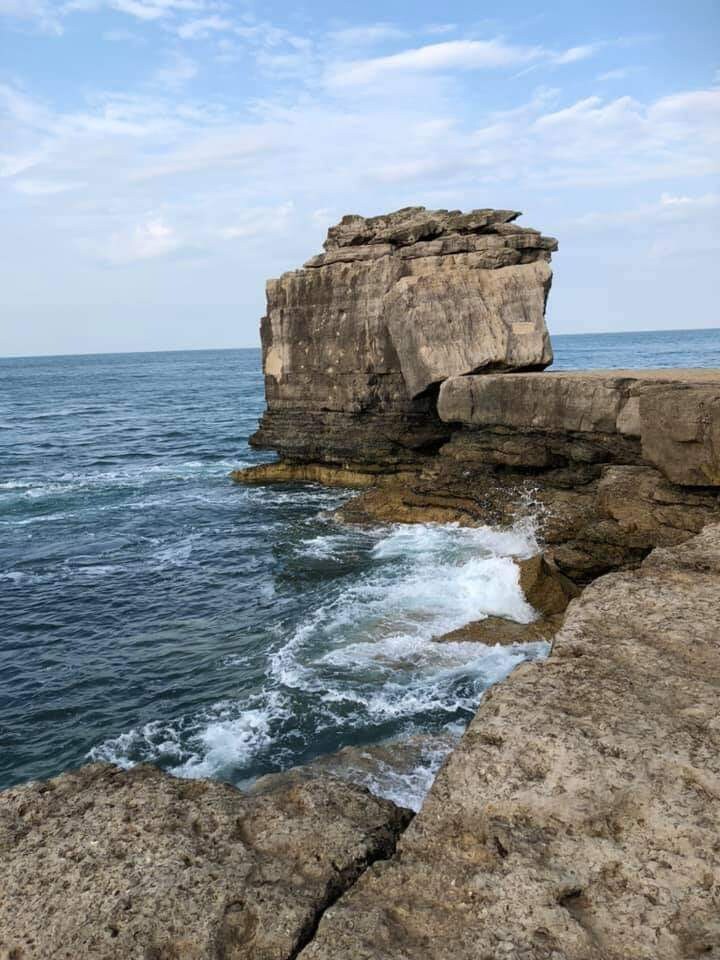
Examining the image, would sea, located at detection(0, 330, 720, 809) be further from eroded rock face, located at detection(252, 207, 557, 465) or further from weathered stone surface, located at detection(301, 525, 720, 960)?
weathered stone surface, located at detection(301, 525, 720, 960)

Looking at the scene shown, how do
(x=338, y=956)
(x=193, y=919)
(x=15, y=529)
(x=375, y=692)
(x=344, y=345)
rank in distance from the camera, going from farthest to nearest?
(x=344, y=345)
(x=15, y=529)
(x=375, y=692)
(x=193, y=919)
(x=338, y=956)

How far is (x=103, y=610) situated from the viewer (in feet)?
51.9

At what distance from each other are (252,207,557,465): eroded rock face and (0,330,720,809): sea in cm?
249

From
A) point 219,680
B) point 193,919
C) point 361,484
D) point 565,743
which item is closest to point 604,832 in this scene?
point 565,743

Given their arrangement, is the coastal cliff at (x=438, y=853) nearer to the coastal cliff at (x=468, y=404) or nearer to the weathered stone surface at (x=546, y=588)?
the coastal cliff at (x=468, y=404)

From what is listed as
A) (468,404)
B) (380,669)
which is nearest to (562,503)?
(468,404)

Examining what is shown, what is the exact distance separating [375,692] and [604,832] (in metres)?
7.01

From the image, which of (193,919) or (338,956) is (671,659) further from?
(193,919)

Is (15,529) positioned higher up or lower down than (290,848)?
lower down

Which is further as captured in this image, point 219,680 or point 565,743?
point 219,680

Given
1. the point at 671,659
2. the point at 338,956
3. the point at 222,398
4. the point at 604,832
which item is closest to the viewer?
the point at 338,956

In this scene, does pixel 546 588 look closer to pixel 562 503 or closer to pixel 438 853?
pixel 562 503

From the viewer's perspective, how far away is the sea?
10.2 metres

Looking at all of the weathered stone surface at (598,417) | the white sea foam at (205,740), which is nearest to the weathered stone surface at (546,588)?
the weathered stone surface at (598,417)
